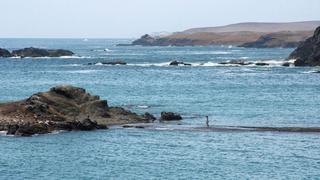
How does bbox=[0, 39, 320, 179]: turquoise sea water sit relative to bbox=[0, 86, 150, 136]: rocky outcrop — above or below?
below

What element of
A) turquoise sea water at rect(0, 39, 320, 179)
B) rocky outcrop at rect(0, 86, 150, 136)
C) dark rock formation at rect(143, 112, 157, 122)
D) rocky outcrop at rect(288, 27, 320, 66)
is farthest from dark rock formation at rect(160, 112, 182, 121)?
rocky outcrop at rect(288, 27, 320, 66)

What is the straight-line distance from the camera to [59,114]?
66750 millimetres

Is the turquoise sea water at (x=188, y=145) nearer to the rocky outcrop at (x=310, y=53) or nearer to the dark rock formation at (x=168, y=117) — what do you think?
the dark rock formation at (x=168, y=117)

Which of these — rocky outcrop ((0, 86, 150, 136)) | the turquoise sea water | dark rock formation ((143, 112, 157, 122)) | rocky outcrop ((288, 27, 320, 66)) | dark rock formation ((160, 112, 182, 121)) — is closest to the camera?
the turquoise sea water

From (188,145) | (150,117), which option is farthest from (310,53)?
(188,145)

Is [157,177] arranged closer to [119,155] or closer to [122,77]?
[119,155]

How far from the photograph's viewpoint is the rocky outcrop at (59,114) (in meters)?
62.7

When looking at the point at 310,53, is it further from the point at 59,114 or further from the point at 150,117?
the point at 59,114

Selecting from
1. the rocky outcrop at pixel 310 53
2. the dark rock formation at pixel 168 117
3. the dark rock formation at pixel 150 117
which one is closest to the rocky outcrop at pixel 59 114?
the dark rock formation at pixel 150 117

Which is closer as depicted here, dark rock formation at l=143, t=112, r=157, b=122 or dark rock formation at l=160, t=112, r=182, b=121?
dark rock formation at l=143, t=112, r=157, b=122

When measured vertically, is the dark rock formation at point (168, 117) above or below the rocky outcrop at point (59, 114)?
below

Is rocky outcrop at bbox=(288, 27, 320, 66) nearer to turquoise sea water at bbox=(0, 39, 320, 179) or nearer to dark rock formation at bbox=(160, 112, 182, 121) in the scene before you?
turquoise sea water at bbox=(0, 39, 320, 179)

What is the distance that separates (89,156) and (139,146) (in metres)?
4.90

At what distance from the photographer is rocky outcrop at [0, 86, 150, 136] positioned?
62.7 m
